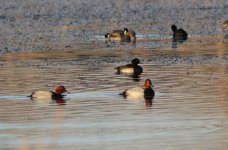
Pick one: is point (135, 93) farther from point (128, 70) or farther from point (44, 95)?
point (128, 70)

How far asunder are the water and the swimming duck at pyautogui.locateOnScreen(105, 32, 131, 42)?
28cm

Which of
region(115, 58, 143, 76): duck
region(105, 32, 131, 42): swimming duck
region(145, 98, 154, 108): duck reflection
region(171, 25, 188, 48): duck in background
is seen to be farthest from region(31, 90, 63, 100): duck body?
region(105, 32, 131, 42): swimming duck

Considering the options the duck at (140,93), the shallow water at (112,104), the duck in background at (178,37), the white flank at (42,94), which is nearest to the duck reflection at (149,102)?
the shallow water at (112,104)

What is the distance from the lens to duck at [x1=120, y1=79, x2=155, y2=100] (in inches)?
800

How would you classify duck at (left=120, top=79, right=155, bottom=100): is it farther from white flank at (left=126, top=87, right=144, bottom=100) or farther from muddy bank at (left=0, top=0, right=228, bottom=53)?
muddy bank at (left=0, top=0, right=228, bottom=53)

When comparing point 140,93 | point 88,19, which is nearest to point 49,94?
point 140,93

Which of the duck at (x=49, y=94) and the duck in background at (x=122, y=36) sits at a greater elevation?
the duck in background at (x=122, y=36)

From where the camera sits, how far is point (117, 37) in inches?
1414

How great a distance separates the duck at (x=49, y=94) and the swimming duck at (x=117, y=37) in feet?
44.8

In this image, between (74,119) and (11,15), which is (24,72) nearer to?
(74,119)

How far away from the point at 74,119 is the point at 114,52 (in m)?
14.6

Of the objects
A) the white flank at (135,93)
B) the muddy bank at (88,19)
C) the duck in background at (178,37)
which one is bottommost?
the white flank at (135,93)

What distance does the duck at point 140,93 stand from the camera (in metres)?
20.3

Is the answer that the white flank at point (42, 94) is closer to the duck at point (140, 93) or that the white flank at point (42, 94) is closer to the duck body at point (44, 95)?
the duck body at point (44, 95)
